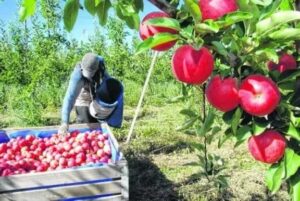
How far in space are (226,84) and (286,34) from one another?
17cm

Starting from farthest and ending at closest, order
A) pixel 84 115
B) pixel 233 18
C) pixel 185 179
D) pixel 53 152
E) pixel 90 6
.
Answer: pixel 84 115, pixel 185 179, pixel 53 152, pixel 90 6, pixel 233 18

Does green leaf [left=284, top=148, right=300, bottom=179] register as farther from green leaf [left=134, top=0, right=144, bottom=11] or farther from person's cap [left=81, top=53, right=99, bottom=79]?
person's cap [left=81, top=53, right=99, bottom=79]

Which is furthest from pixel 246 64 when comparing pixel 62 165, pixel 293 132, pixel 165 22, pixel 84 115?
pixel 84 115

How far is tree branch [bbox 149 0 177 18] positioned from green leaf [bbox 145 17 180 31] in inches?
3.0

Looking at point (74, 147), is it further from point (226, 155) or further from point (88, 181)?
point (226, 155)

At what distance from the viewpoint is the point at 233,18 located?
0.87 meters

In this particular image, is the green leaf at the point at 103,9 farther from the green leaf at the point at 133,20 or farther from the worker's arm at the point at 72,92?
the worker's arm at the point at 72,92

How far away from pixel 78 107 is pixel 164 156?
1.34 metres

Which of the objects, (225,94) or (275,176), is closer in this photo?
(225,94)

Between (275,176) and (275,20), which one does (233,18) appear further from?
(275,176)

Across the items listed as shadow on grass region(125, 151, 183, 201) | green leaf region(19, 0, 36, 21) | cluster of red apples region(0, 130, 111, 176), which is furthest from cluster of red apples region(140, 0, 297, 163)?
shadow on grass region(125, 151, 183, 201)

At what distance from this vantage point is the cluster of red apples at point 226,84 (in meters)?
0.93

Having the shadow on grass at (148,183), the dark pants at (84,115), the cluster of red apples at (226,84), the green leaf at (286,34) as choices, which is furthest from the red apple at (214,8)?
the dark pants at (84,115)

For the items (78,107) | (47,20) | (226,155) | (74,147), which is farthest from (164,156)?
(47,20)
